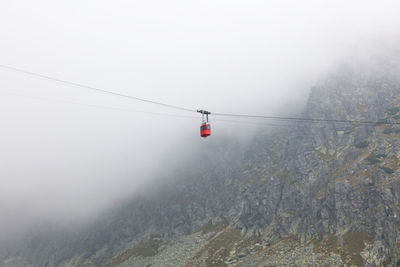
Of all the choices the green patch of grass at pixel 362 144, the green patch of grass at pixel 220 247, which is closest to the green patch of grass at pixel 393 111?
the green patch of grass at pixel 362 144

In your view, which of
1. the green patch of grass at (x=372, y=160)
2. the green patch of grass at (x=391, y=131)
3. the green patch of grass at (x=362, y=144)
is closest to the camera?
the green patch of grass at (x=372, y=160)

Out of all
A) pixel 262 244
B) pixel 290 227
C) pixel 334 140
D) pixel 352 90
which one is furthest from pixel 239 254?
pixel 352 90

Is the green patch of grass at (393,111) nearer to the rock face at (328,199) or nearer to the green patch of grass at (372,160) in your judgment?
the rock face at (328,199)

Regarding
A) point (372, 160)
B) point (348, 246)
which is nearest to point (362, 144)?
point (372, 160)

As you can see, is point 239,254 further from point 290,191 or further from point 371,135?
point 371,135

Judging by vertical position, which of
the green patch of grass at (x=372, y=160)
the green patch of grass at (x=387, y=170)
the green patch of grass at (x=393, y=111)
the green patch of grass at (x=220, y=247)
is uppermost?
the green patch of grass at (x=393, y=111)

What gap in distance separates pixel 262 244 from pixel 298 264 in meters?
34.9

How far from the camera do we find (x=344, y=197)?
13612 centimetres

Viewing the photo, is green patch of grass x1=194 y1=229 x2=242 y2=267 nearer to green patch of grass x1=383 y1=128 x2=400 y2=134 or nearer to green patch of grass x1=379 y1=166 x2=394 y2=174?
green patch of grass x1=379 y1=166 x2=394 y2=174

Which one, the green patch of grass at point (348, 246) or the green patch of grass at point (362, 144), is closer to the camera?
the green patch of grass at point (348, 246)

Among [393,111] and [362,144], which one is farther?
[393,111]

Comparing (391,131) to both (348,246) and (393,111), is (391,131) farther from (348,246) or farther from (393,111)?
(348,246)

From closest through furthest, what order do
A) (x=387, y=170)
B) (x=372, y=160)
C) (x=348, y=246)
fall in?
(x=348, y=246)
(x=387, y=170)
(x=372, y=160)

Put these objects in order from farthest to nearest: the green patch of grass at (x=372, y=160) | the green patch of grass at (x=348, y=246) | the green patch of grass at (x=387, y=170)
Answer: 1. the green patch of grass at (x=372, y=160)
2. the green patch of grass at (x=387, y=170)
3. the green patch of grass at (x=348, y=246)
